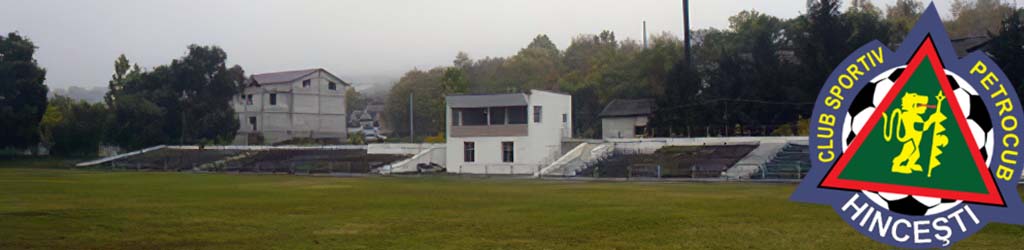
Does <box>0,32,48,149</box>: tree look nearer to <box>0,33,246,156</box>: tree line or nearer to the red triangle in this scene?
<box>0,33,246,156</box>: tree line

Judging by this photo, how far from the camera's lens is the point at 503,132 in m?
57.5

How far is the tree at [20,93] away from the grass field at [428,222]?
49.6m

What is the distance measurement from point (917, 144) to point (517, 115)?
46.2m

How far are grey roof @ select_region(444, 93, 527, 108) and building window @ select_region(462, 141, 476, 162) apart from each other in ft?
8.17

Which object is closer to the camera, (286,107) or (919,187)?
(919,187)

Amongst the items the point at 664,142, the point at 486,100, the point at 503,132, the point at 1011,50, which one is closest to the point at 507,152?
the point at 503,132

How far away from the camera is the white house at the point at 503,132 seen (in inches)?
2238

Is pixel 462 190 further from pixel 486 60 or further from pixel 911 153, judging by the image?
pixel 486 60

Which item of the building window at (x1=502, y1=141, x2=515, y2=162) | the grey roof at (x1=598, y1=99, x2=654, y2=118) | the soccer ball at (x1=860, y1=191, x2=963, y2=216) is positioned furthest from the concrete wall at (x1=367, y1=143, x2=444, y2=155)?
Answer: the soccer ball at (x1=860, y1=191, x2=963, y2=216)

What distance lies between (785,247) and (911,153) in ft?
13.8

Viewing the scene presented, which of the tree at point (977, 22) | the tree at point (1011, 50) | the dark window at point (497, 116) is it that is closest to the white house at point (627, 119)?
the dark window at point (497, 116)

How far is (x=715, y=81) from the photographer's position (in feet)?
218

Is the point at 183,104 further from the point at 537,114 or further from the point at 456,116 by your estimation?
the point at 537,114

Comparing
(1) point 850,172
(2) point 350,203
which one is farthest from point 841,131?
(2) point 350,203
